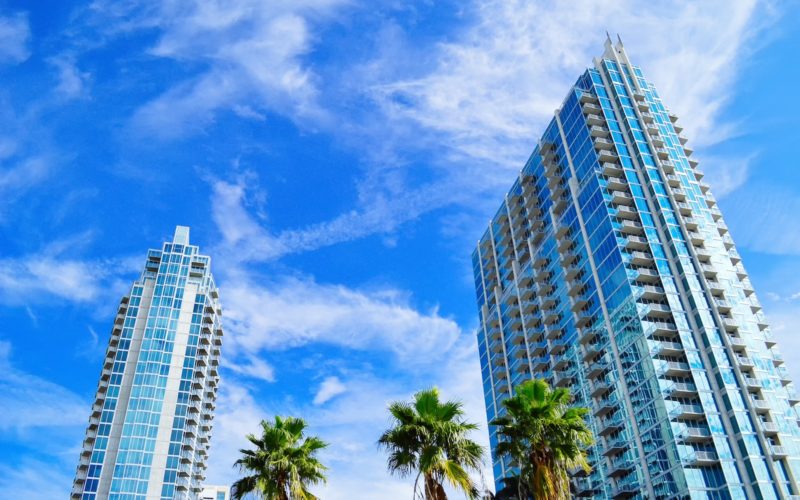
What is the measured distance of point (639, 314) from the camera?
98688mm

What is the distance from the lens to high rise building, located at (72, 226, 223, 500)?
440 feet

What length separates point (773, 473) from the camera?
8600cm

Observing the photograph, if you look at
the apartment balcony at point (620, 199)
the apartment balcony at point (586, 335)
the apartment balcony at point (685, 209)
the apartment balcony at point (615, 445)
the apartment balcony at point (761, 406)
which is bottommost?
the apartment balcony at point (615, 445)

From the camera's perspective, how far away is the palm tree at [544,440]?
31.9m

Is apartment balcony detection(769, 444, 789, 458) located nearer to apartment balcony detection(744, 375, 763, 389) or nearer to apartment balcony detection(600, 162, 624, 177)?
apartment balcony detection(744, 375, 763, 389)

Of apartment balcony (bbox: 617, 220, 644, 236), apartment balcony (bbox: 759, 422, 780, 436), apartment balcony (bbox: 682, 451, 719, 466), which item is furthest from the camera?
apartment balcony (bbox: 617, 220, 644, 236)

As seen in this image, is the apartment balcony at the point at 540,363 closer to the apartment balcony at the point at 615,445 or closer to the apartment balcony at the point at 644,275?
the apartment balcony at the point at 615,445

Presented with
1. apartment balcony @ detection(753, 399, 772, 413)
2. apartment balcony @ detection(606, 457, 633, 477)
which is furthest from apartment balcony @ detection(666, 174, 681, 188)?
apartment balcony @ detection(606, 457, 633, 477)

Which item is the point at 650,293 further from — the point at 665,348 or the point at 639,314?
the point at 665,348

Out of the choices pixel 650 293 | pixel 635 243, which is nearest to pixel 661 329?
pixel 650 293

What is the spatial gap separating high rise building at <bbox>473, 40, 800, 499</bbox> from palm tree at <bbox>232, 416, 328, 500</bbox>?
189ft

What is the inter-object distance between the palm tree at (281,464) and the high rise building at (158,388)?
11082 centimetres

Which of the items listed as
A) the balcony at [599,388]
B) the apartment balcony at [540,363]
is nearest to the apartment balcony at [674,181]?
the balcony at [599,388]

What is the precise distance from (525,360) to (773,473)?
5295 cm
